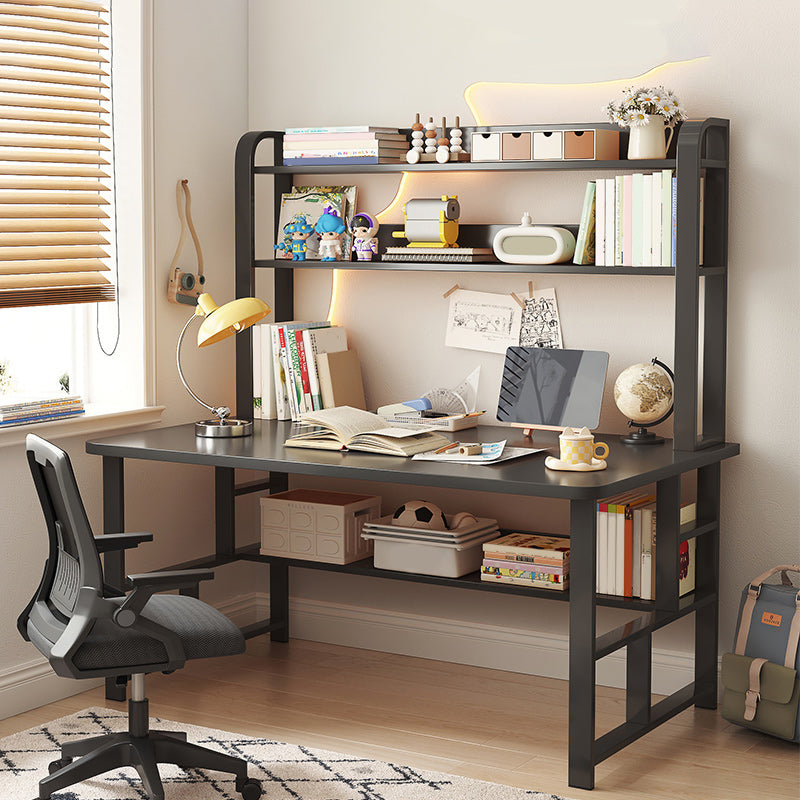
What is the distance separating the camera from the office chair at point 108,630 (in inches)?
100

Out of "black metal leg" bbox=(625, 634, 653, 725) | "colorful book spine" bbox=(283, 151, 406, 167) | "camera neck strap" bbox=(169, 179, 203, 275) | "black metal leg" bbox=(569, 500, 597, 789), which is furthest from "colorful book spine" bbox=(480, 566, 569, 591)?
"camera neck strap" bbox=(169, 179, 203, 275)

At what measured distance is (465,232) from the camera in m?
3.66

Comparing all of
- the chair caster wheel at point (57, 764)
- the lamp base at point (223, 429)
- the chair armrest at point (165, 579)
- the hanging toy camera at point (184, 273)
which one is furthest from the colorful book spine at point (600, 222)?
the chair caster wheel at point (57, 764)

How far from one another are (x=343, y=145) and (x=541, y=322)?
79 centimetres

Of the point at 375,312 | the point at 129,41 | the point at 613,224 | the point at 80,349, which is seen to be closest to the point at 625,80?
the point at 613,224

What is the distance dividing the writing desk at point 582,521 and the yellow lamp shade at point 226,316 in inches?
12.0

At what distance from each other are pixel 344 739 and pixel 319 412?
0.89 metres

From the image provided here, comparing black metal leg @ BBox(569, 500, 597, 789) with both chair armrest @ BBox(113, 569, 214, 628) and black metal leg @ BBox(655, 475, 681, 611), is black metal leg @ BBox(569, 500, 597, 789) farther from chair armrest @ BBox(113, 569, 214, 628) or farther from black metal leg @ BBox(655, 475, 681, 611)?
chair armrest @ BBox(113, 569, 214, 628)

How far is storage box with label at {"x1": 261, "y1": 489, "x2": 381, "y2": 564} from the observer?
3.53 m

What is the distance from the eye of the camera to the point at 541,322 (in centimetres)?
364

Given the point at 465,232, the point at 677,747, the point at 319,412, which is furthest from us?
the point at 465,232

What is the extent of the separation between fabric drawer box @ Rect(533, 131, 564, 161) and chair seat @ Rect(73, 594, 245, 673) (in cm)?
153

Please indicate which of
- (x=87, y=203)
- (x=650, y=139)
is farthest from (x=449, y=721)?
(x=87, y=203)

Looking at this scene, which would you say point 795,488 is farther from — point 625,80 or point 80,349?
point 80,349
